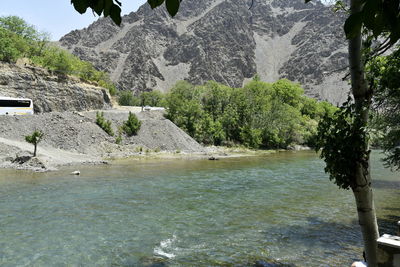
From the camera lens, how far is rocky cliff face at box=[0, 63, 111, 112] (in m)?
58.0

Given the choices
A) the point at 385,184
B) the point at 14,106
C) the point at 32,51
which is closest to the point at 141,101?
the point at 32,51

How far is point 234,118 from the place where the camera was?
7756 centimetres

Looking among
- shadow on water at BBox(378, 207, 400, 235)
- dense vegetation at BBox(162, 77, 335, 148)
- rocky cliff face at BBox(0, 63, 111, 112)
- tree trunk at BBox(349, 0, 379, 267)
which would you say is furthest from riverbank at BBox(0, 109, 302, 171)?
tree trunk at BBox(349, 0, 379, 267)

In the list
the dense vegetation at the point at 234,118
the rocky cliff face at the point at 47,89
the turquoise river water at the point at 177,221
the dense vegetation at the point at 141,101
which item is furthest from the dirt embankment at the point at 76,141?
the dense vegetation at the point at 141,101

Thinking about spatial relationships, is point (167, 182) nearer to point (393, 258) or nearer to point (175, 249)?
point (175, 249)

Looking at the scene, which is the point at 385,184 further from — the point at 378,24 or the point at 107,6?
the point at 107,6

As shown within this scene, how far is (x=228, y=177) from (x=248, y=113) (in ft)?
162

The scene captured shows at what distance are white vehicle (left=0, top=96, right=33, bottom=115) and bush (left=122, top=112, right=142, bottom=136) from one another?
1646cm

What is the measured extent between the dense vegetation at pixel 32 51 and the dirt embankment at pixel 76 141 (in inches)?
715

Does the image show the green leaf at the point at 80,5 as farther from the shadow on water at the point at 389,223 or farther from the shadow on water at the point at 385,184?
the shadow on water at the point at 385,184

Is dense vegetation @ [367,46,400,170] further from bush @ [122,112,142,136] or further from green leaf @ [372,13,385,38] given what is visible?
bush @ [122,112,142,136]

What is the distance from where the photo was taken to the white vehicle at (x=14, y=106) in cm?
4766

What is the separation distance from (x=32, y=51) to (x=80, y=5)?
83006 mm

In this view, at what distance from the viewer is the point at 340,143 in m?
5.55
